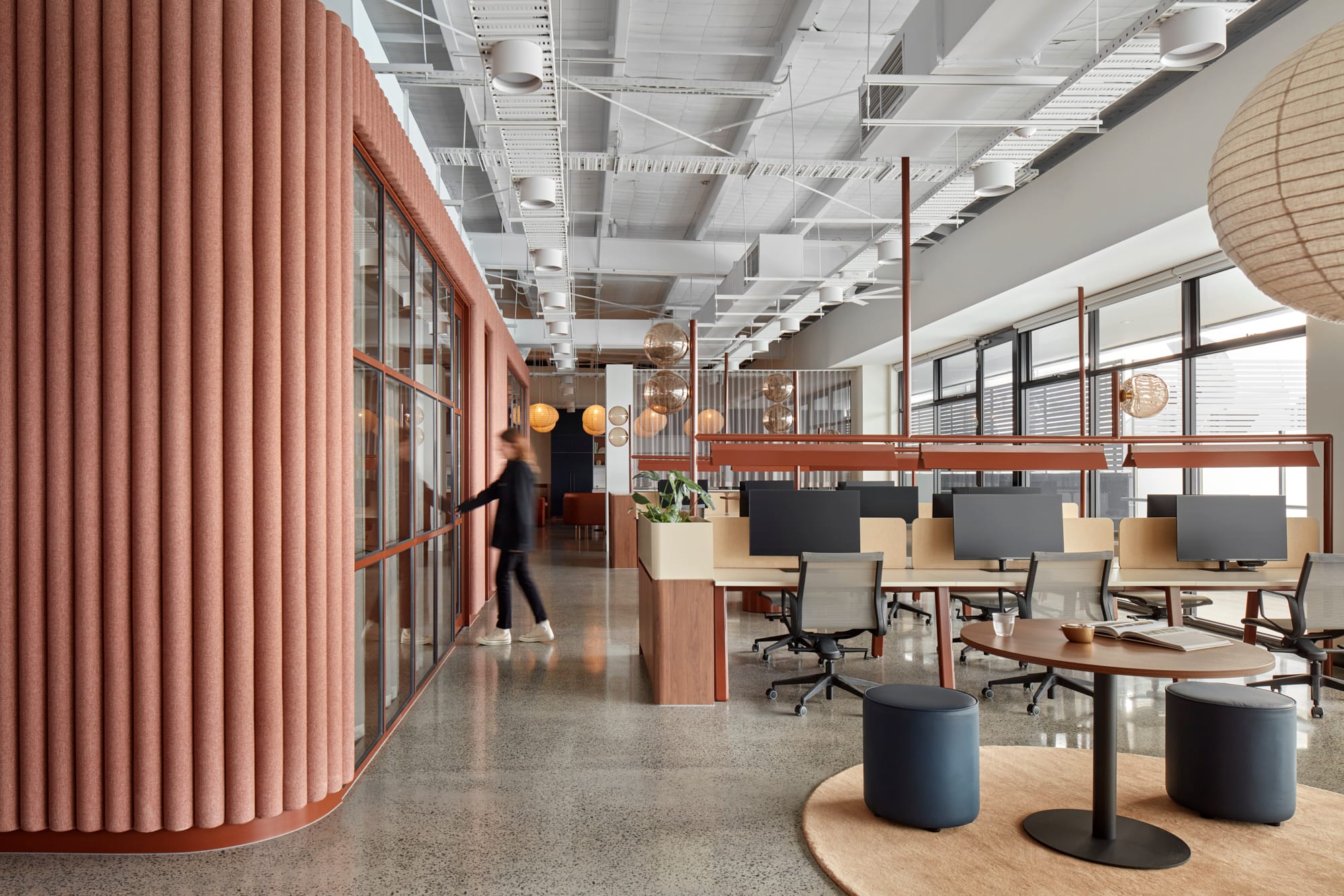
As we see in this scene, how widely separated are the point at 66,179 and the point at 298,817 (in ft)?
8.46

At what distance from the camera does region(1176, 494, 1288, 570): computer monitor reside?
20.2 ft

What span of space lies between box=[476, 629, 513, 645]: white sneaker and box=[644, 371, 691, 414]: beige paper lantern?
3892 mm

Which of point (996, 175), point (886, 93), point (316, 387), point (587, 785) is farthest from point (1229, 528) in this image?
point (316, 387)

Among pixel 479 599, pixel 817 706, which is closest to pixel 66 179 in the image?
pixel 817 706

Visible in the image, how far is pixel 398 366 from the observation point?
202 inches

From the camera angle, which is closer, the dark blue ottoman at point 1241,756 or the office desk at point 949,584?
the dark blue ottoman at point 1241,756

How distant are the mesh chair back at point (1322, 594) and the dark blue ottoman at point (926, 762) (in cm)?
311

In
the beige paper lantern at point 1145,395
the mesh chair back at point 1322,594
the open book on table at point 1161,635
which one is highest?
the beige paper lantern at point 1145,395

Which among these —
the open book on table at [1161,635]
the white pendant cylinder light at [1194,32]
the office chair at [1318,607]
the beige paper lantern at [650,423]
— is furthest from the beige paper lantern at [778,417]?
the open book on table at [1161,635]

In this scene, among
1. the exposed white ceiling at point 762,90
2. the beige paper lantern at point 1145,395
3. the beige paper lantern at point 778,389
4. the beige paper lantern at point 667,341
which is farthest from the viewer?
the beige paper lantern at point 778,389

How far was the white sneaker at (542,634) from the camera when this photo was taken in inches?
284

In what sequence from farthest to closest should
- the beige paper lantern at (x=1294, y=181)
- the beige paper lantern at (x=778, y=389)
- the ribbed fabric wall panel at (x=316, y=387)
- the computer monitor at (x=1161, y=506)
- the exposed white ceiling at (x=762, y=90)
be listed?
the beige paper lantern at (x=778, y=389), the computer monitor at (x=1161, y=506), the exposed white ceiling at (x=762, y=90), the ribbed fabric wall panel at (x=316, y=387), the beige paper lantern at (x=1294, y=181)

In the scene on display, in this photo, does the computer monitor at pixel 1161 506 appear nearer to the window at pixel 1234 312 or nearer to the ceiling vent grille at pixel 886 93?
the window at pixel 1234 312

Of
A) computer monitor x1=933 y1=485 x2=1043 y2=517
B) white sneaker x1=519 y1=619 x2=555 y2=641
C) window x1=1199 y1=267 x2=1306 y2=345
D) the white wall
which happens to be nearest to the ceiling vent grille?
computer monitor x1=933 y1=485 x2=1043 y2=517
